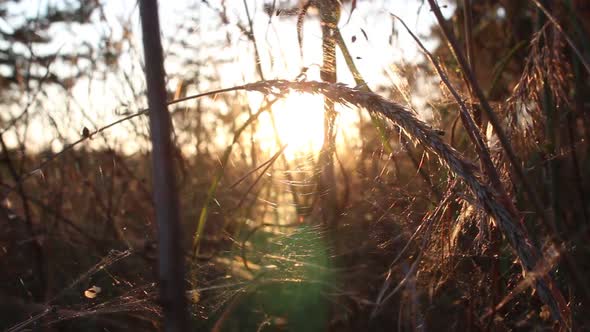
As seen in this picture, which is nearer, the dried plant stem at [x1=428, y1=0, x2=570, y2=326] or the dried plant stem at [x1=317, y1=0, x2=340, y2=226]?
the dried plant stem at [x1=428, y1=0, x2=570, y2=326]

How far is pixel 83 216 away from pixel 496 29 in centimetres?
314

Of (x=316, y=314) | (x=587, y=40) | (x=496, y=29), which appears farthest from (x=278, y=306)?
(x=496, y=29)

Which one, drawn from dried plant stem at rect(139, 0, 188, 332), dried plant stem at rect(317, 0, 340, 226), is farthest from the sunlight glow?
dried plant stem at rect(139, 0, 188, 332)

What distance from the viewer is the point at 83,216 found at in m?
3.95

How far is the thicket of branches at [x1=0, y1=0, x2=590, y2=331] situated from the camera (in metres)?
1.44

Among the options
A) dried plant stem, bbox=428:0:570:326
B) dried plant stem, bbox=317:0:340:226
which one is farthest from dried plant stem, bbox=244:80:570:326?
dried plant stem, bbox=317:0:340:226

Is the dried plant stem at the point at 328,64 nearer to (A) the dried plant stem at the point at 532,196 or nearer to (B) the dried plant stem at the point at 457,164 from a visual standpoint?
(B) the dried plant stem at the point at 457,164

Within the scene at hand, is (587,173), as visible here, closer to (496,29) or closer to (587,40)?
(587,40)

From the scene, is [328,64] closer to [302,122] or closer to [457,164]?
[302,122]

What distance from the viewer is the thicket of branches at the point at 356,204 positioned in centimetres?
144

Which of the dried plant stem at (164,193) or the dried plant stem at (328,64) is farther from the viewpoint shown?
the dried plant stem at (328,64)

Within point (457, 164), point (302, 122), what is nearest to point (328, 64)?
point (302, 122)

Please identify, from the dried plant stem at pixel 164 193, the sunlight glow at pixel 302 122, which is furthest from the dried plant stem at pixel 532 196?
the dried plant stem at pixel 164 193

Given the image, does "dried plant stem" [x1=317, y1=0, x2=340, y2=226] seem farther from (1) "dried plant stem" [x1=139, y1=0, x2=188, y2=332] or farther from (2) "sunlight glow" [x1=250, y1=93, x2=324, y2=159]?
(1) "dried plant stem" [x1=139, y1=0, x2=188, y2=332]
